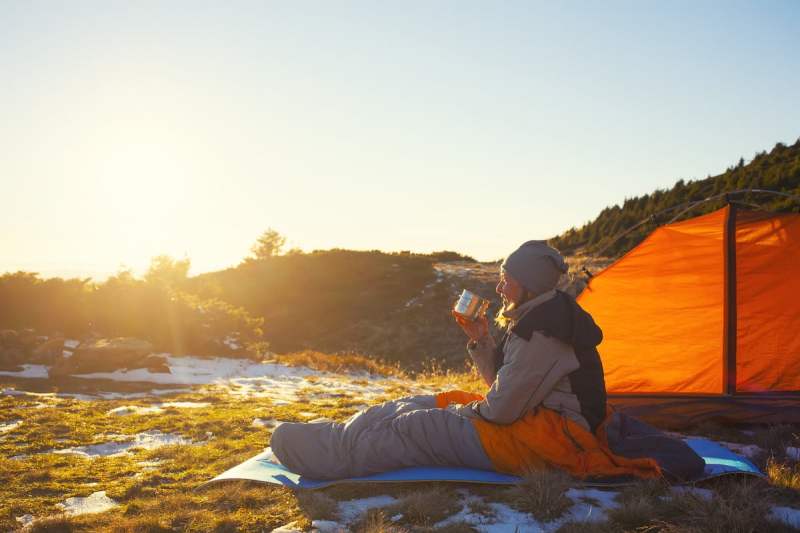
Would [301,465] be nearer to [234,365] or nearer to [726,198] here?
[726,198]

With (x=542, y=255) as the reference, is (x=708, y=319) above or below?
below

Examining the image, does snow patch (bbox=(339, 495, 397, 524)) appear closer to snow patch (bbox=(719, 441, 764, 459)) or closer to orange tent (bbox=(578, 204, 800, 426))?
snow patch (bbox=(719, 441, 764, 459))

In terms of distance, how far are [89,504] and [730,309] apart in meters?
6.33

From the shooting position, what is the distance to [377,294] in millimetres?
26844

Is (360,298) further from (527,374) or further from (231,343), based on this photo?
(527,374)

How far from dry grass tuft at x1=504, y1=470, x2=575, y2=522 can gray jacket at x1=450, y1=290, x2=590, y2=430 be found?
405mm

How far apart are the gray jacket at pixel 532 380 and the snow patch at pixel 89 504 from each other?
2833 mm

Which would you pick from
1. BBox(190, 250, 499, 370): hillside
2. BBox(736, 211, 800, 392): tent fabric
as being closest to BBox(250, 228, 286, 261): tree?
BBox(190, 250, 499, 370): hillside

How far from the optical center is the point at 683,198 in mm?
23125

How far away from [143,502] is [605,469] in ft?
10.9

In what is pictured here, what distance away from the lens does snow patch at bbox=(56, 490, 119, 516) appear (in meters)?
3.95

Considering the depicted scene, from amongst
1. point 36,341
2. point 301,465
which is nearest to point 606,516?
point 301,465

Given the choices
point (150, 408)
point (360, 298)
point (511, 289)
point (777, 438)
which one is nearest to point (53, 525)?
point (511, 289)

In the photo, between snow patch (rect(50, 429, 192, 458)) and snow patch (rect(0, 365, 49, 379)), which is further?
snow patch (rect(0, 365, 49, 379))
